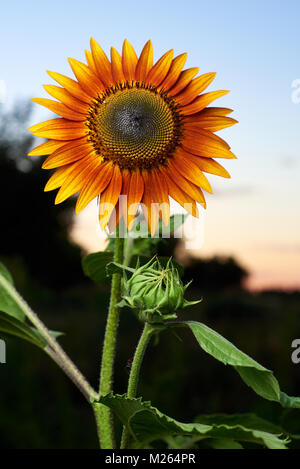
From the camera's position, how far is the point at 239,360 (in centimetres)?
53

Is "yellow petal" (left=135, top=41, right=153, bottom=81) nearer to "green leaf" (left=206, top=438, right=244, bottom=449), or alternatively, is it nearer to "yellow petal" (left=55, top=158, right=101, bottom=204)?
"yellow petal" (left=55, top=158, right=101, bottom=204)

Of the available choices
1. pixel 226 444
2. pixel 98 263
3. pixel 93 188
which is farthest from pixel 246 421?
pixel 93 188

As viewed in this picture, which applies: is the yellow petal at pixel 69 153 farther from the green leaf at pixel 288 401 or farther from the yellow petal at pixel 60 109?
the green leaf at pixel 288 401

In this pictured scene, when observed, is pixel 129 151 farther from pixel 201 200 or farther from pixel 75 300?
pixel 75 300

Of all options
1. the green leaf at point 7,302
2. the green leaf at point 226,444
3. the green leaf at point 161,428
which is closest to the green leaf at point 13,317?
the green leaf at point 7,302

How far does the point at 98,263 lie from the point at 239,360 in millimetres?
270

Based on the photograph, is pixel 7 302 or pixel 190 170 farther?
pixel 7 302

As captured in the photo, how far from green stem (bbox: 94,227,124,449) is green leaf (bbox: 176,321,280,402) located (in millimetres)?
88

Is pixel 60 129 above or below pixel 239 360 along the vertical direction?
above

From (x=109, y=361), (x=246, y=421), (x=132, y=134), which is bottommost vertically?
(x=246, y=421)

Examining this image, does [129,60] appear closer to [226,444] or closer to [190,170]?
[190,170]

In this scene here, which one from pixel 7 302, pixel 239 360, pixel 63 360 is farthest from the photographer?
pixel 7 302

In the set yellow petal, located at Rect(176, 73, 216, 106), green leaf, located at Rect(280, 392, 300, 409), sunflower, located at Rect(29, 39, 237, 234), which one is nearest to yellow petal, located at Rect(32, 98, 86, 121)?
sunflower, located at Rect(29, 39, 237, 234)
